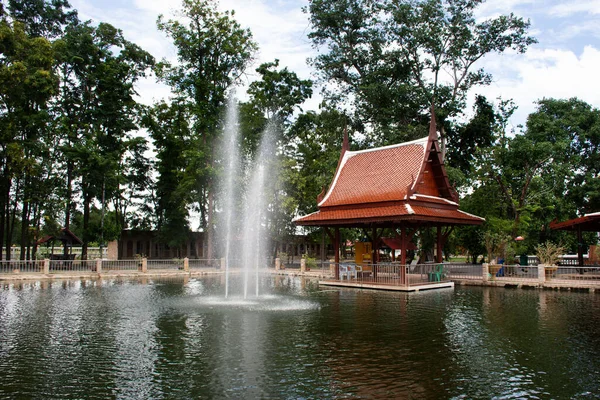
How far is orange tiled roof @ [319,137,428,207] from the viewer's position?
27.2 m

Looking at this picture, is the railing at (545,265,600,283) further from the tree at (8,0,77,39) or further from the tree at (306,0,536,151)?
the tree at (8,0,77,39)

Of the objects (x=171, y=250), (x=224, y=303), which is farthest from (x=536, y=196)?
(x=171, y=250)

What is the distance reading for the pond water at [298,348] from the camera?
9.10 metres

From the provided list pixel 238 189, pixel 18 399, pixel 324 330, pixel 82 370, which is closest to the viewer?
pixel 18 399

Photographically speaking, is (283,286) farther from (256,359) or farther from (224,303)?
(256,359)

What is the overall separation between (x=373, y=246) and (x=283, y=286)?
616 cm

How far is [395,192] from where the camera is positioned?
A: 2664 centimetres

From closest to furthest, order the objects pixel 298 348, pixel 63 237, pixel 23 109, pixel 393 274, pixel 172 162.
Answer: pixel 298 348, pixel 393 274, pixel 23 109, pixel 63 237, pixel 172 162

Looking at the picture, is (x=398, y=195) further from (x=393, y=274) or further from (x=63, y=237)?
(x=63, y=237)

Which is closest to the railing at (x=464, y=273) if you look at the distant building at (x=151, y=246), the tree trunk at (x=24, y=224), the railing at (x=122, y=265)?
the railing at (x=122, y=265)

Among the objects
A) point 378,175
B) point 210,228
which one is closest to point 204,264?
point 210,228

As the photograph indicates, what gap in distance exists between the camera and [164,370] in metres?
10.2

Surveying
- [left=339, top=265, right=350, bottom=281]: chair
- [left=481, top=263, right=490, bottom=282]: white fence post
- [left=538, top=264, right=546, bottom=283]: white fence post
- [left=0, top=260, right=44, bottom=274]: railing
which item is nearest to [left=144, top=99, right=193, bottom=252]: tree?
[left=0, top=260, right=44, bottom=274]: railing

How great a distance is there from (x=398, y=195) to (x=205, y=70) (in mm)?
28230
